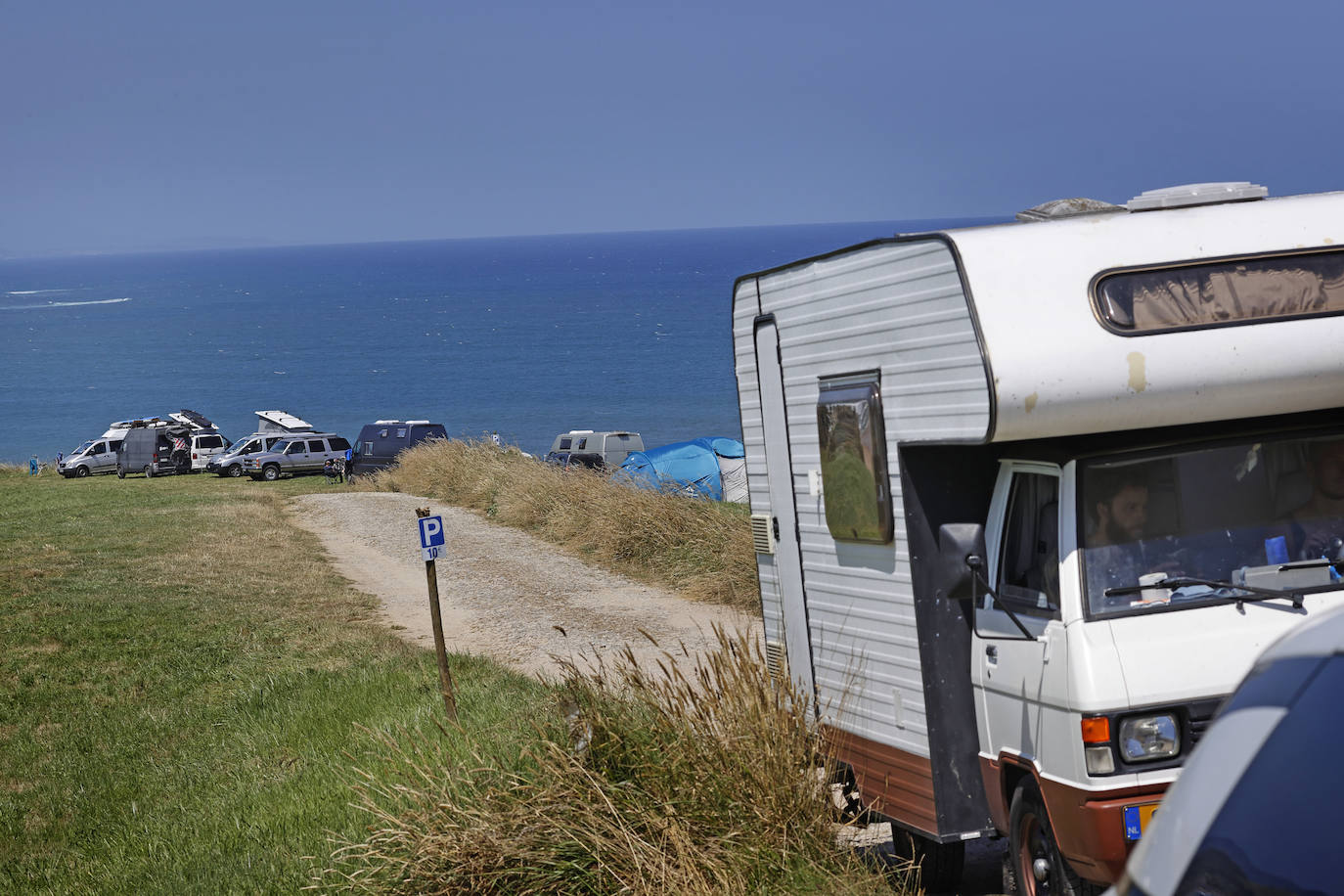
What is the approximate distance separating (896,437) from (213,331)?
182074 mm

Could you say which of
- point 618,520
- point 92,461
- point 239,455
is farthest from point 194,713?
point 92,461

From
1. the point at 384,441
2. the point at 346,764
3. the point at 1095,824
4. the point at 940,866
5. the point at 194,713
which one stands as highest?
the point at 1095,824

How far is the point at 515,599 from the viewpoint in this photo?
56.8ft

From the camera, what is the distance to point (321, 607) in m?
17.0

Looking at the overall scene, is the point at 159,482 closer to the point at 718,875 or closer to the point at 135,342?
the point at 718,875

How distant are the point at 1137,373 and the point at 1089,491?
1.57 feet

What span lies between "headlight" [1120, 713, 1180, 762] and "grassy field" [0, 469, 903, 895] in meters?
1.37

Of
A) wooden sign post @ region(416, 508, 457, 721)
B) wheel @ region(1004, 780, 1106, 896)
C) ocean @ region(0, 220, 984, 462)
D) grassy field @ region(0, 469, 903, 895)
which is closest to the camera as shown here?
wheel @ region(1004, 780, 1106, 896)

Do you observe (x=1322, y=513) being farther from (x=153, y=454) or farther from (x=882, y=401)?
(x=153, y=454)

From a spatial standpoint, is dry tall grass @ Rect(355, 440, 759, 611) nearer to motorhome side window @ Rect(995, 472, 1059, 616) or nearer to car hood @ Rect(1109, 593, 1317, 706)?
motorhome side window @ Rect(995, 472, 1059, 616)

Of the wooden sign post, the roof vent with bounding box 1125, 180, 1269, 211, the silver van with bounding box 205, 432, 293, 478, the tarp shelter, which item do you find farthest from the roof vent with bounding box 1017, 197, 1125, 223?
the silver van with bounding box 205, 432, 293, 478

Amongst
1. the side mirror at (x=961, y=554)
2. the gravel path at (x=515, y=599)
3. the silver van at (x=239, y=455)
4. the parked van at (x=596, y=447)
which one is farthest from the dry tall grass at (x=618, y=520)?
the silver van at (x=239, y=455)

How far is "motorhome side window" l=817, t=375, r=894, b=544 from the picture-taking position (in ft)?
19.7

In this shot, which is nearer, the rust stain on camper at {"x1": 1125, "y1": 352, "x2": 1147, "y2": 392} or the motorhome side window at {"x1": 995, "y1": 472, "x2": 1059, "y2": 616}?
the rust stain on camper at {"x1": 1125, "y1": 352, "x2": 1147, "y2": 392}
